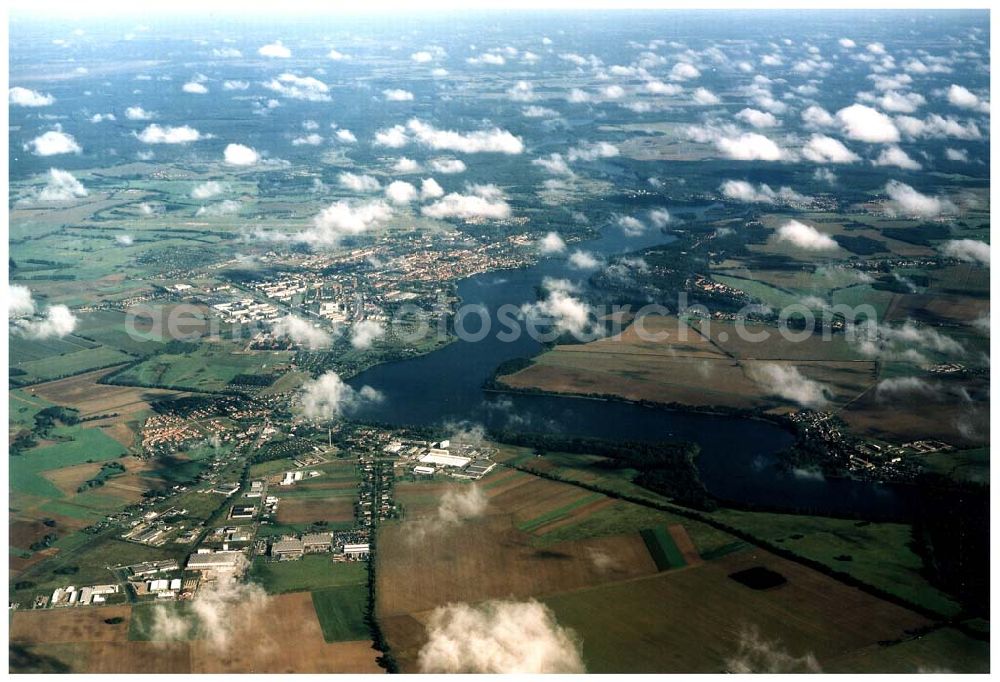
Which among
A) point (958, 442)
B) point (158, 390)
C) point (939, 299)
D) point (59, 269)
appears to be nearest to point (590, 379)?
point (958, 442)

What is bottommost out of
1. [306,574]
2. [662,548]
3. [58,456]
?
[58,456]

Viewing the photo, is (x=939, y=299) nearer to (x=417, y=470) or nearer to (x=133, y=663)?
(x=417, y=470)

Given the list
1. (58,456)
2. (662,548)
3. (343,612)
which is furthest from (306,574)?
(58,456)

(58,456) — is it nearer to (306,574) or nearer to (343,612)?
(306,574)

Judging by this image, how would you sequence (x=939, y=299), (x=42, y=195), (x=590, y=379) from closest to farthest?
(x=590, y=379), (x=939, y=299), (x=42, y=195)

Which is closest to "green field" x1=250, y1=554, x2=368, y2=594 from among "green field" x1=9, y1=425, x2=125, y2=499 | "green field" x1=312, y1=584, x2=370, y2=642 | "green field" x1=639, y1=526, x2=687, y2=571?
"green field" x1=312, y1=584, x2=370, y2=642

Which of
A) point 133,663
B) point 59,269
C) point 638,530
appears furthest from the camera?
Answer: point 59,269
